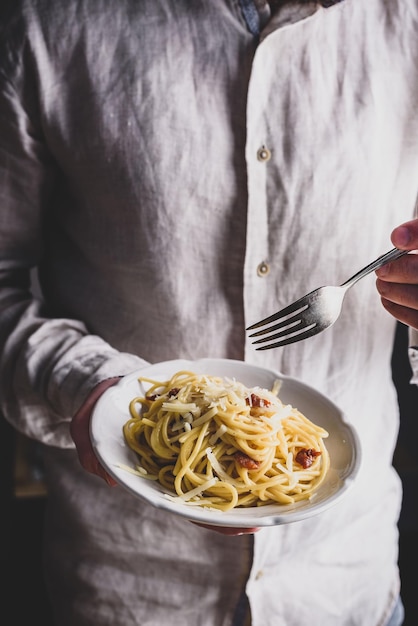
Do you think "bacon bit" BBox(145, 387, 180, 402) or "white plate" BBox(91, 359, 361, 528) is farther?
"bacon bit" BBox(145, 387, 180, 402)

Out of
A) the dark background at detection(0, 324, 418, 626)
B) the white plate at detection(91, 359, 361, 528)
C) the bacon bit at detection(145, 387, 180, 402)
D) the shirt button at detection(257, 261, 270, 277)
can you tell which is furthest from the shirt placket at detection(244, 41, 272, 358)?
the dark background at detection(0, 324, 418, 626)

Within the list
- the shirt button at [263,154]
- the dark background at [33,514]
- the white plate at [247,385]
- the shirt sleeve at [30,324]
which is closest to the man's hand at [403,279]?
the white plate at [247,385]

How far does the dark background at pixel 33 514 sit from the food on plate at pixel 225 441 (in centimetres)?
123

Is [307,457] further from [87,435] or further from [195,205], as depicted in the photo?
[195,205]

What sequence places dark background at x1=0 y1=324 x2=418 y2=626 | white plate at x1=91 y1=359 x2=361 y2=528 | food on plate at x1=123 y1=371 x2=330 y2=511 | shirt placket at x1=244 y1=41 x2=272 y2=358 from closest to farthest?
white plate at x1=91 y1=359 x2=361 y2=528 → food on plate at x1=123 y1=371 x2=330 y2=511 → shirt placket at x1=244 y1=41 x2=272 y2=358 → dark background at x1=0 y1=324 x2=418 y2=626

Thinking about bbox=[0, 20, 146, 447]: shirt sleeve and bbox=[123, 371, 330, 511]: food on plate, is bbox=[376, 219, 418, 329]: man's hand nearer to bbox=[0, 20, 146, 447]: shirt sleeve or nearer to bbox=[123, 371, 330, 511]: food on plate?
bbox=[123, 371, 330, 511]: food on plate

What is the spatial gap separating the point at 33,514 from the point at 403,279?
72.6 inches

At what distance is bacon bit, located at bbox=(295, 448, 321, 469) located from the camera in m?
0.95

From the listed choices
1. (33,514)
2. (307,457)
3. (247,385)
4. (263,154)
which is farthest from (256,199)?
(33,514)

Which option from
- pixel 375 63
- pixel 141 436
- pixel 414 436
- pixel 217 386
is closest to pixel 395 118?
pixel 375 63

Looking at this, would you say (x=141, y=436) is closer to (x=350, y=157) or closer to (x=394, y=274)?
(x=394, y=274)

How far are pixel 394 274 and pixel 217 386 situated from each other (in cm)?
30

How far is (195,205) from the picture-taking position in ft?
3.81

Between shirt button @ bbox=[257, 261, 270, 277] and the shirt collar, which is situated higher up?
the shirt collar
